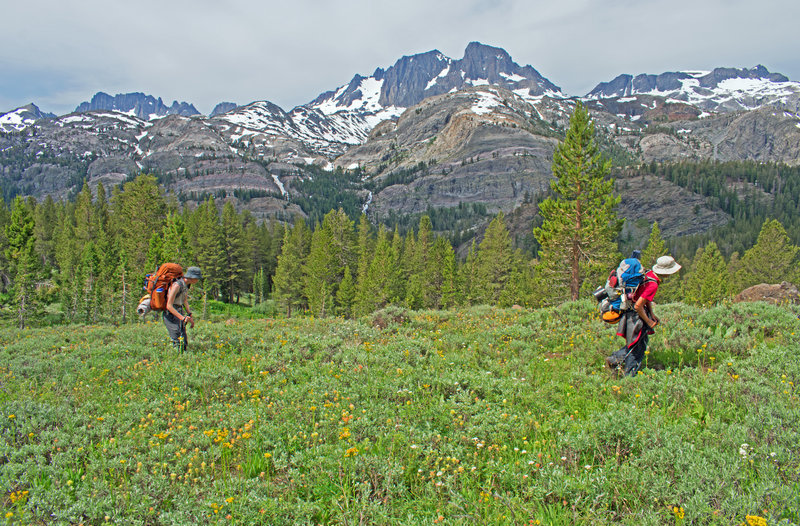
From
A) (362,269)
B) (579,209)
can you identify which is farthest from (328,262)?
(579,209)

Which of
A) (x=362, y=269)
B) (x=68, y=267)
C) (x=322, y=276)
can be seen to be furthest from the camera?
(x=68, y=267)

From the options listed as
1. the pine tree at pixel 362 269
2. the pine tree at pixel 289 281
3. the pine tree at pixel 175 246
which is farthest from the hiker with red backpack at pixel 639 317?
the pine tree at pixel 289 281

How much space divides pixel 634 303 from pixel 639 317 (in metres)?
0.32

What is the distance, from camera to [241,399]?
705 cm

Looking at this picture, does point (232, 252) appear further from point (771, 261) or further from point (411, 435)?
point (771, 261)

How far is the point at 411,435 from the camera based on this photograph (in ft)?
17.7

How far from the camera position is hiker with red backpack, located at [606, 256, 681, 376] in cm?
687

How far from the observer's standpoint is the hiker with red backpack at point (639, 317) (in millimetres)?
Result: 6871

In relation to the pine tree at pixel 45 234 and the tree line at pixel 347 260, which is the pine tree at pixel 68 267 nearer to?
the tree line at pixel 347 260

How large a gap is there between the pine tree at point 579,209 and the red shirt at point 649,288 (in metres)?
18.8

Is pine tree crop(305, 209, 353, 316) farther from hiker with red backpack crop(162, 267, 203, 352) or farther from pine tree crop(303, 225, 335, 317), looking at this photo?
hiker with red backpack crop(162, 267, 203, 352)

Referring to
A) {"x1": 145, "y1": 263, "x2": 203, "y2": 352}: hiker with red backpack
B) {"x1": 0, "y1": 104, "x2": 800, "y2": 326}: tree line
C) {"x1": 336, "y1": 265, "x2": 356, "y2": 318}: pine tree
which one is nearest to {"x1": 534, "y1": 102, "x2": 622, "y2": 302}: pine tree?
{"x1": 0, "y1": 104, "x2": 800, "y2": 326}: tree line

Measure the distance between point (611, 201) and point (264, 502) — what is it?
26243 mm

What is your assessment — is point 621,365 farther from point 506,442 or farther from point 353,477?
point 353,477
